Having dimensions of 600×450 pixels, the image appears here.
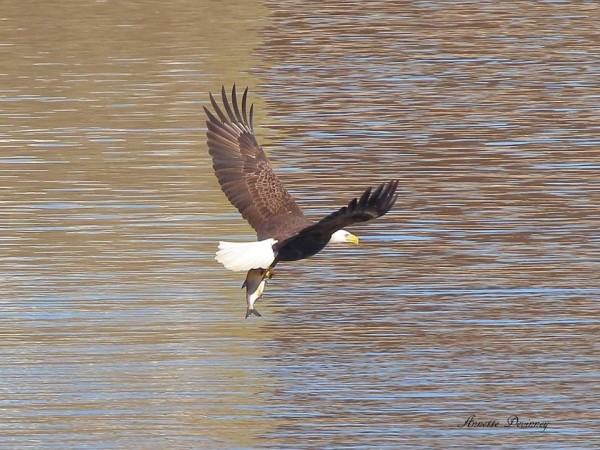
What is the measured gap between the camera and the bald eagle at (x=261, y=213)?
8.01 meters

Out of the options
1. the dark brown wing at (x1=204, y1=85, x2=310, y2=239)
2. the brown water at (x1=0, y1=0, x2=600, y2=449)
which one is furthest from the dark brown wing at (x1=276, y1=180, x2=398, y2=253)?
the brown water at (x1=0, y1=0, x2=600, y2=449)

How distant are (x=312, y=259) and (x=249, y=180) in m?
1.79

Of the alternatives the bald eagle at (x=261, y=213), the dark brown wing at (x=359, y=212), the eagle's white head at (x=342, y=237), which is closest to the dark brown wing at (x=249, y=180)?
the bald eagle at (x=261, y=213)

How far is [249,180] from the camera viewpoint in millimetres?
9492

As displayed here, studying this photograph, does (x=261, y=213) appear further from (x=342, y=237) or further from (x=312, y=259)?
(x=312, y=259)

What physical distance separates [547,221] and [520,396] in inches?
147

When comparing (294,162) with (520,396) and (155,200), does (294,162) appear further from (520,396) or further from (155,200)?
(520,396)

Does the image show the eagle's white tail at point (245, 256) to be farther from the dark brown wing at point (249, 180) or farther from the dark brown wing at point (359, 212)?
the dark brown wing at point (249, 180)

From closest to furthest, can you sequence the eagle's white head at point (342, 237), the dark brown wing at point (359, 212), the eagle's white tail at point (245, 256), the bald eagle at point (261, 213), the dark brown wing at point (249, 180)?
the dark brown wing at point (359, 212) → the bald eagle at point (261, 213) → the eagle's white tail at point (245, 256) → the eagle's white head at point (342, 237) → the dark brown wing at point (249, 180)

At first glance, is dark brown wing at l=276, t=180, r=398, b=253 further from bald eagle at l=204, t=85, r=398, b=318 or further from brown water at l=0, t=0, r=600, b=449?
brown water at l=0, t=0, r=600, b=449

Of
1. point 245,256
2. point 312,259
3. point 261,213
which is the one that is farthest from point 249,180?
point 312,259

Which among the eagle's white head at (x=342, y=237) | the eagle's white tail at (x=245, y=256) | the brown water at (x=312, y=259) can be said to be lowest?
the brown water at (x=312, y=259)

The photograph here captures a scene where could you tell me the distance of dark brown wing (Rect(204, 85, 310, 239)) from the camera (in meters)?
9.17

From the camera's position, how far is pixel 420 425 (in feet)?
25.5
